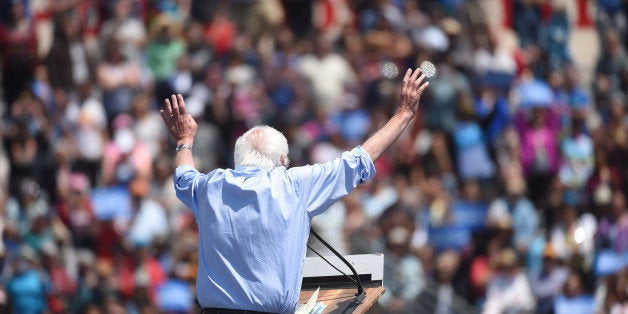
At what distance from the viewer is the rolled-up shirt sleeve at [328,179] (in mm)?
5594

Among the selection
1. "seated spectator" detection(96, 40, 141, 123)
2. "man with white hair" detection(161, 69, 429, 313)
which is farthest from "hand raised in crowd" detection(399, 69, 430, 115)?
"seated spectator" detection(96, 40, 141, 123)

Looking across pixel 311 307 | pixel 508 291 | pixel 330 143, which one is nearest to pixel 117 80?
pixel 330 143

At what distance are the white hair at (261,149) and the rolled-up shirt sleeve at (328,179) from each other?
0.11m

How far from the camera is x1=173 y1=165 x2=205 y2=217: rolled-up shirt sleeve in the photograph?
572 centimetres

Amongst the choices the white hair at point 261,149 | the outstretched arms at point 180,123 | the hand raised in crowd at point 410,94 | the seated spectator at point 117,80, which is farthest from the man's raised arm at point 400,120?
the seated spectator at point 117,80

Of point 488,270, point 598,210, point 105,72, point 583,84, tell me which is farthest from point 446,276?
point 583,84

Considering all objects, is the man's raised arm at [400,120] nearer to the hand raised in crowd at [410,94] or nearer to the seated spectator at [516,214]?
the hand raised in crowd at [410,94]

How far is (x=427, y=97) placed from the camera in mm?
15062

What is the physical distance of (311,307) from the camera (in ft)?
18.8

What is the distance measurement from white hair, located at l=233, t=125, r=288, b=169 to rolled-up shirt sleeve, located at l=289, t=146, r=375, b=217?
4.4 inches

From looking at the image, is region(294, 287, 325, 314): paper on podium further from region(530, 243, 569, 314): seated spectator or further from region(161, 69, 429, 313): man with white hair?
region(530, 243, 569, 314): seated spectator

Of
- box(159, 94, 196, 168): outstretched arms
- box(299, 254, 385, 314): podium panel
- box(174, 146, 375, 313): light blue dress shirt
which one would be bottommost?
box(299, 254, 385, 314): podium panel

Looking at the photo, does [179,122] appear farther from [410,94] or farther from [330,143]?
[330,143]

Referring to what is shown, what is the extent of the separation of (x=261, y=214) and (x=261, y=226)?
2.0 inches
